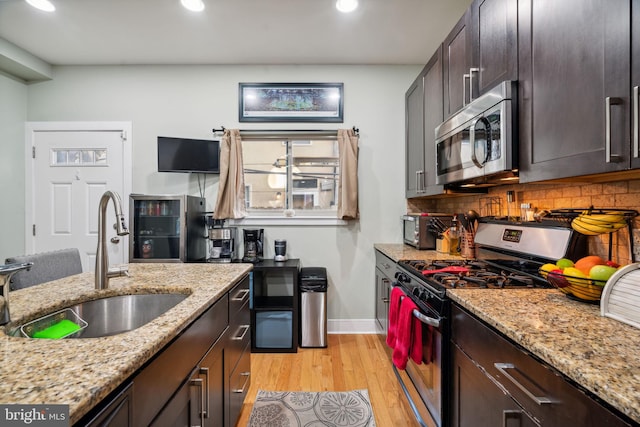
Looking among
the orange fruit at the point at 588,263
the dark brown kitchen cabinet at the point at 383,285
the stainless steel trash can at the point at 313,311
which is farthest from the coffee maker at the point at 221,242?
the orange fruit at the point at 588,263

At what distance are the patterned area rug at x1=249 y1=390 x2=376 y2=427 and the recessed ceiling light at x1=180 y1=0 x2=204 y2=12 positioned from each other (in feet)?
9.37

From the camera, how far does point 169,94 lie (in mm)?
3127

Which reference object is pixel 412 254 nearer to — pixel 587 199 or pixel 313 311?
pixel 313 311

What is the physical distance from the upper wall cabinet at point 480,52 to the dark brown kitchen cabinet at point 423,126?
6.6 inches

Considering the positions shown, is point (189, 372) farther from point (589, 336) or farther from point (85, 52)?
point (85, 52)

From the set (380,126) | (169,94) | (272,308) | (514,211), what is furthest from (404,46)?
(272,308)

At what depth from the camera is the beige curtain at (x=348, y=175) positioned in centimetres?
297

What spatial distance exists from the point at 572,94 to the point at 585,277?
2.15 feet

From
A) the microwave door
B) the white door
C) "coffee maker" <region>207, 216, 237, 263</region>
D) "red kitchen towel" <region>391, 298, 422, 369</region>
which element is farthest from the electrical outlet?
the white door

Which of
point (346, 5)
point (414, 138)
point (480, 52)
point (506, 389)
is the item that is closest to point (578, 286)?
point (506, 389)

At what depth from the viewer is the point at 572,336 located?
81 cm

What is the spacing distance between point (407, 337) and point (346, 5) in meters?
2.33

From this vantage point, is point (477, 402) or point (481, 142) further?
point (481, 142)

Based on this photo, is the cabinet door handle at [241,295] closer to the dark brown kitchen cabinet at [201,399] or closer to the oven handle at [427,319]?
the dark brown kitchen cabinet at [201,399]
